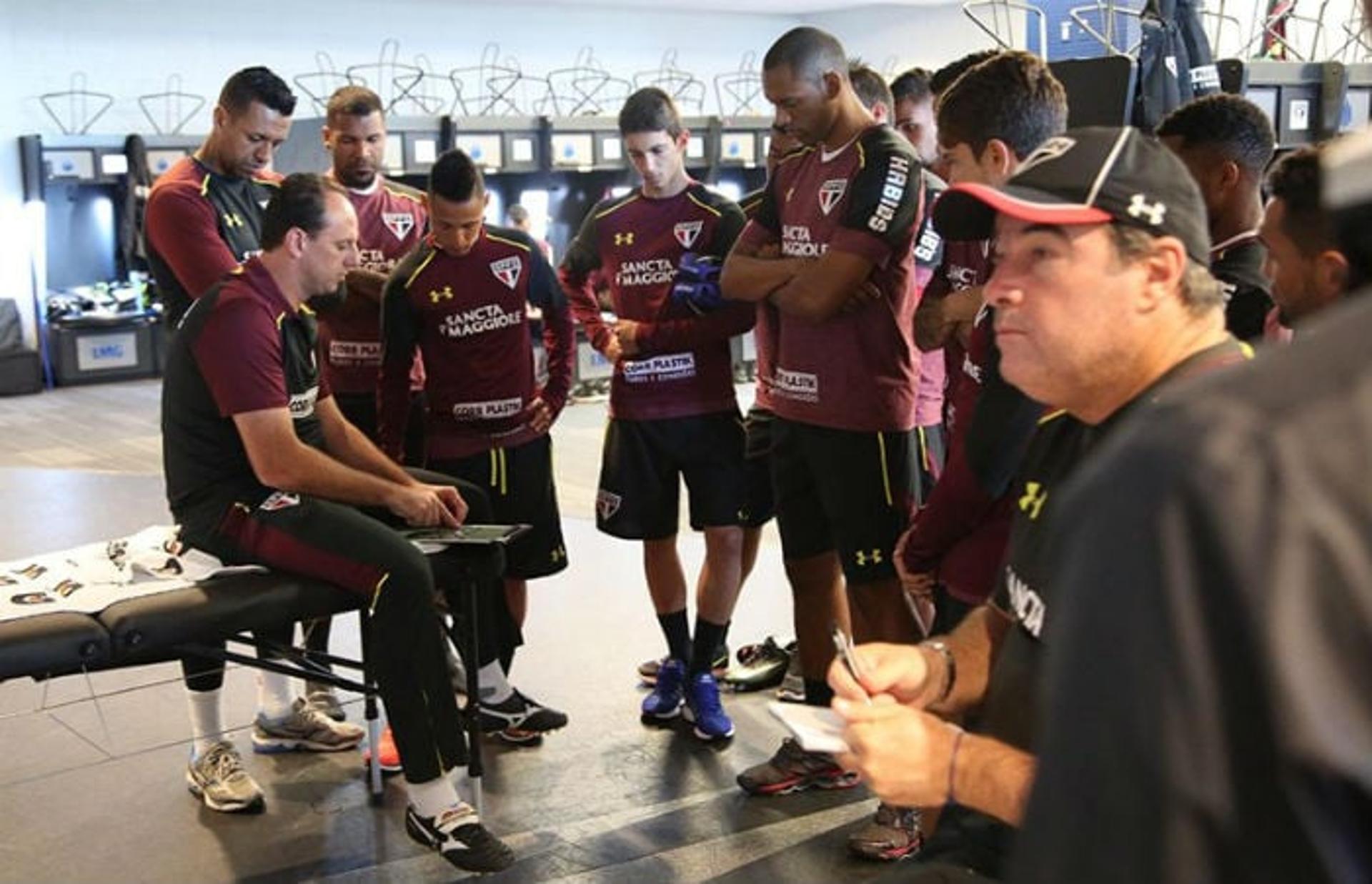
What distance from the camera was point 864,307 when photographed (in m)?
3.38

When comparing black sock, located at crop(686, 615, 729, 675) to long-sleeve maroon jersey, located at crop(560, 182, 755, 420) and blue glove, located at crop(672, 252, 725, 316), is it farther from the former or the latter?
blue glove, located at crop(672, 252, 725, 316)

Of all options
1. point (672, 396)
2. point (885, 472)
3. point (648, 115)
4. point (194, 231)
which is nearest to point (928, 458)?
point (885, 472)

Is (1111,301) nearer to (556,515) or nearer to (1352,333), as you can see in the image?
(1352,333)

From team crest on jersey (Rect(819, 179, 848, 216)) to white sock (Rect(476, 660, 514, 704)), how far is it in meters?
1.48

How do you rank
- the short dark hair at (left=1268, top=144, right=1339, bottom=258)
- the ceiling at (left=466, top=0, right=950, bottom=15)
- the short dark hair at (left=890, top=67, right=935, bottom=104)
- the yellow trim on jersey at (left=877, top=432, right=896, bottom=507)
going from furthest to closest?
1. the ceiling at (left=466, top=0, right=950, bottom=15)
2. the short dark hair at (left=890, top=67, right=935, bottom=104)
3. the yellow trim on jersey at (left=877, top=432, right=896, bottom=507)
4. the short dark hair at (left=1268, top=144, right=1339, bottom=258)

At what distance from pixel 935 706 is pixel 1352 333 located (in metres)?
1.15

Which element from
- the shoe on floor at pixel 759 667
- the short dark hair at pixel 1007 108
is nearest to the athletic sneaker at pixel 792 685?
the shoe on floor at pixel 759 667

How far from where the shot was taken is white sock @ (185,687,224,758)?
3531 mm

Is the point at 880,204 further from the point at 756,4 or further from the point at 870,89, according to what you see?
the point at 756,4

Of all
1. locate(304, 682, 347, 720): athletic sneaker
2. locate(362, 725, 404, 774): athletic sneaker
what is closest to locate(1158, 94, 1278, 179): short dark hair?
locate(362, 725, 404, 774): athletic sneaker

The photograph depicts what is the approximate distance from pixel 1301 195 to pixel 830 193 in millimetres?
1270

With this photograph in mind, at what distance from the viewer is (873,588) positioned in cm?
336

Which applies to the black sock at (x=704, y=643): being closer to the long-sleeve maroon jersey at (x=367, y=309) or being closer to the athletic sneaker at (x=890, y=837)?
the athletic sneaker at (x=890, y=837)

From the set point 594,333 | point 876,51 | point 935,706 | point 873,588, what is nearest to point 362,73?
point 876,51
